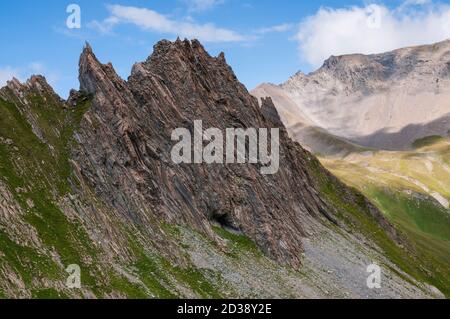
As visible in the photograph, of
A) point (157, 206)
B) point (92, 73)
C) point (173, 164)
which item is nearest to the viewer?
point (157, 206)

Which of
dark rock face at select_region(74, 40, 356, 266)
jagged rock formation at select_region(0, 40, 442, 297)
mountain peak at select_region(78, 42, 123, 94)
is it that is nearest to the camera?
jagged rock formation at select_region(0, 40, 442, 297)

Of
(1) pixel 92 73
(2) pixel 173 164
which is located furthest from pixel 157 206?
(1) pixel 92 73

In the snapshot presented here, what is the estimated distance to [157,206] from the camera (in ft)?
238

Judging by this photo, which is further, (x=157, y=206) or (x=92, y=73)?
(x=92, y=73)

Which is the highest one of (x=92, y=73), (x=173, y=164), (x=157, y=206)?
(x=92, y=73)

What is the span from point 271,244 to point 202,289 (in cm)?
1917

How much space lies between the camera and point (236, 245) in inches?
2960

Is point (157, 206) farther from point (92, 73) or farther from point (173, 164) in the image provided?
point (92, 73)

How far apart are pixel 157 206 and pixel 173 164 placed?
345 inches

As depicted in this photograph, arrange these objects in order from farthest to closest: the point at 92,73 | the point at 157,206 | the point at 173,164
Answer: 1. the point at 173,164
2. the point at 92,73
3. the point at 157,206

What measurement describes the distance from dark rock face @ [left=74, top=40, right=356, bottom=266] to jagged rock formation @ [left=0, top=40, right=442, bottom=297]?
20cm

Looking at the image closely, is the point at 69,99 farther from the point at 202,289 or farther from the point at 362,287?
the point at 362,287

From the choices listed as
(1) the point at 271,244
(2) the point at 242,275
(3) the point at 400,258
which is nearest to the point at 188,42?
(1) the point at 271,244

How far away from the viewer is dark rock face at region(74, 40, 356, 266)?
69.7m
